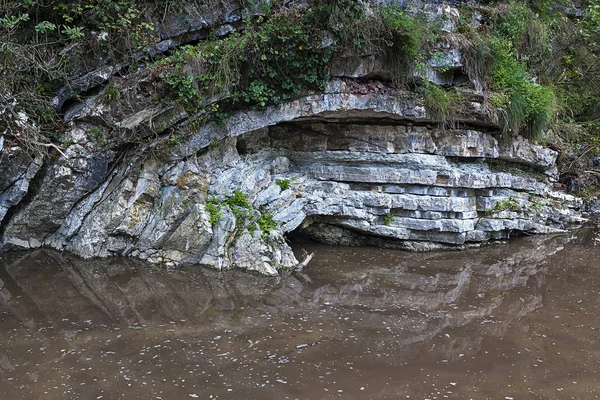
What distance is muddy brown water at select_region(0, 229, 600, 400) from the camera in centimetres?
393

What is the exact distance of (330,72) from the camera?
25.2ft

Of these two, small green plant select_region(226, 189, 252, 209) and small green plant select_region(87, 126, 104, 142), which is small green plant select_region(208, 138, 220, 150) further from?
small green plant select_region(87, 126, 104, 142)

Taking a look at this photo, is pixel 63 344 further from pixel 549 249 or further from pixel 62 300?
pixel 549 249

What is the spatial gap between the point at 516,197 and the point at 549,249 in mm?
1137

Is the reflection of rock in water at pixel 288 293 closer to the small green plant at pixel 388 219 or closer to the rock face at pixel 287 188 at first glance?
the rock face at pixel 287 188

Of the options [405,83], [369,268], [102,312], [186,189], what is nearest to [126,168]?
[186,189]

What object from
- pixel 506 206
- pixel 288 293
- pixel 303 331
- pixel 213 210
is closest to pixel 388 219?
pixel 506 206

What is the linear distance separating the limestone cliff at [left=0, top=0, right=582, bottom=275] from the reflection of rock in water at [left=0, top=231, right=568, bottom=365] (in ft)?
1.68

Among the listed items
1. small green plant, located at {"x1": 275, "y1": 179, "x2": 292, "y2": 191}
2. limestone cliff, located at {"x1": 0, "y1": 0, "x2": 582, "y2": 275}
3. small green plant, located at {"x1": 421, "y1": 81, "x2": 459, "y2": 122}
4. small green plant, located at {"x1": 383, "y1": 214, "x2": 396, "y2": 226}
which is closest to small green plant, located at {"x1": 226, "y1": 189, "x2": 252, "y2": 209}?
limestone cliff, located at {"x1": 0, "y1": 0, "x2": 582, "y2": 275}

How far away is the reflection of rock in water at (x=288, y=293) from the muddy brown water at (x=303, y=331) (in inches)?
1.0

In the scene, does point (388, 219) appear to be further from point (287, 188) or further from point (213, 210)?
point (213, 210)

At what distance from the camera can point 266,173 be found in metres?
7.82

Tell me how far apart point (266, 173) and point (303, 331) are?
11.3 feet

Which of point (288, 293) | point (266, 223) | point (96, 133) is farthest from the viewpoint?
point (266, 223)
